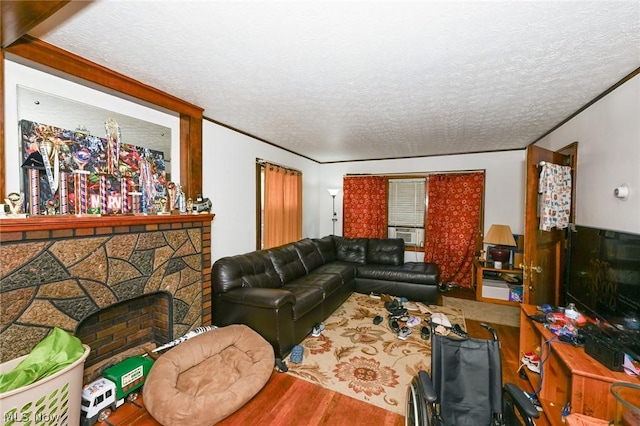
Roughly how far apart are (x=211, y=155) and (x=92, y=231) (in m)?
1.49

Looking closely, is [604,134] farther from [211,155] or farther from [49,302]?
[49,302]

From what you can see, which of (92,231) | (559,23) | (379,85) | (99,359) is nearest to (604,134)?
(559,23)

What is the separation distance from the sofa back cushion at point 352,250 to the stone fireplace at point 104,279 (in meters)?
2.70

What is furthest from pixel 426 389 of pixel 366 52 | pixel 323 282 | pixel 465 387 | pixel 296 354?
pixel 323 282

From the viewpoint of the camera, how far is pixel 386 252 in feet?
15.8

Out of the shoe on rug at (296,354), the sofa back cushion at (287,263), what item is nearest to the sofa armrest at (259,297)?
the shoe on rug at (296,354)

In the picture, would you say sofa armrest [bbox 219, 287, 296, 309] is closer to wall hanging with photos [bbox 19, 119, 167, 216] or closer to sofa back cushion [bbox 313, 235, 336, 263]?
wall hanging with photos [bbox 19, 119, 167, 216]

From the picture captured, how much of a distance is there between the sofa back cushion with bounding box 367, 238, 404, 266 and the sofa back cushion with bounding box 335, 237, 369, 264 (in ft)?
0.35

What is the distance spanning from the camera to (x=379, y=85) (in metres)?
2.13

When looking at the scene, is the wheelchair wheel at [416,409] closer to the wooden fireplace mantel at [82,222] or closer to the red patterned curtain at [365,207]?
the wooden fireplace mantel at [82,222]

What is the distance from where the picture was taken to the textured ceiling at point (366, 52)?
131 cm

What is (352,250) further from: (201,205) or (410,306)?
(201,205)

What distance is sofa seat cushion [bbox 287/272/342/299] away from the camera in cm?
344

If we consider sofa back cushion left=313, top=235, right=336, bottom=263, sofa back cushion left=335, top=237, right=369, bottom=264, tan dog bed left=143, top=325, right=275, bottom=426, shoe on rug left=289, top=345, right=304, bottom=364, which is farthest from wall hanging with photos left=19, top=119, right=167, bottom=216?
sofa back cushion left=335, top=237, right=369, bottom=264
